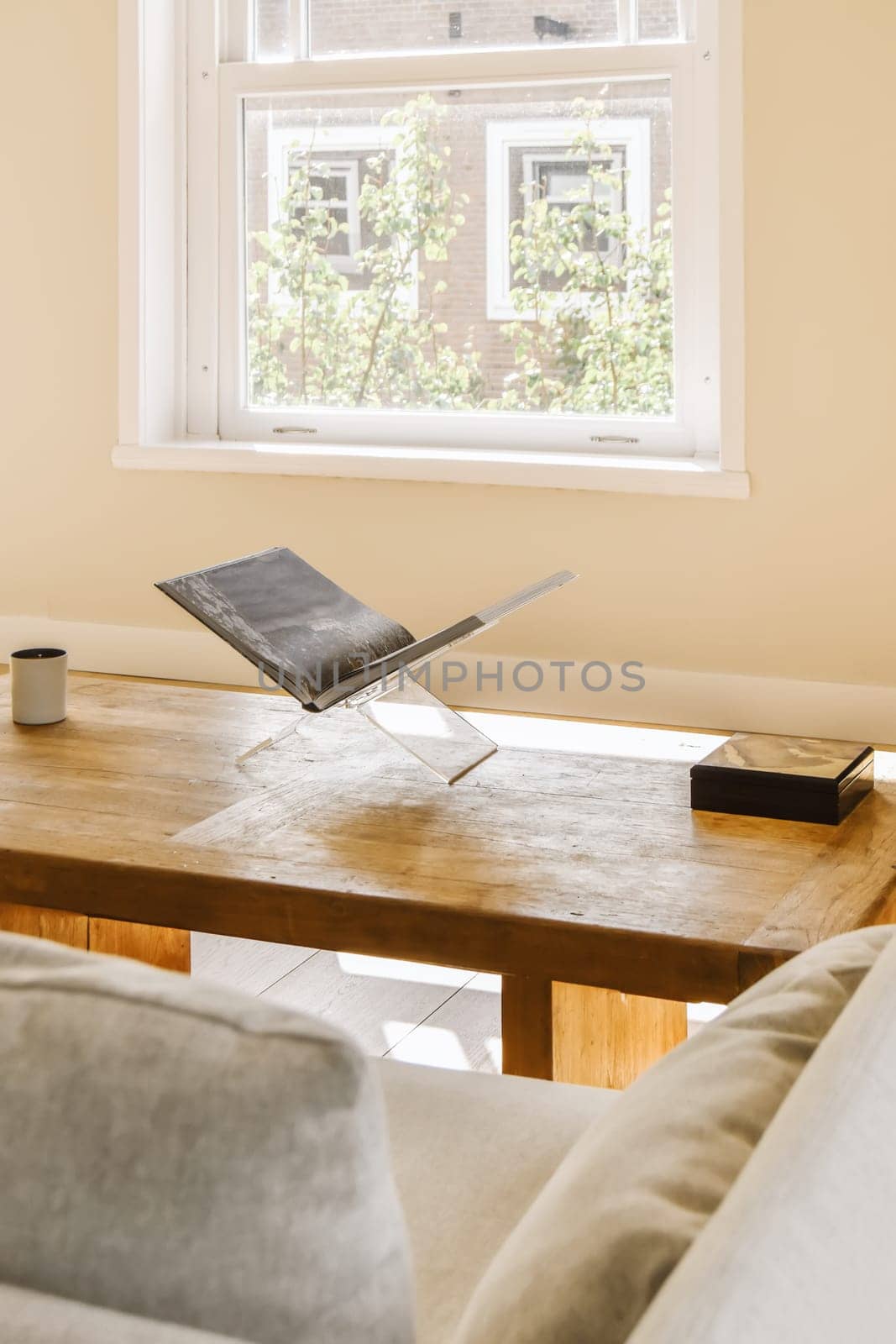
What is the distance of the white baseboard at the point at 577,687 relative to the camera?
3.55m

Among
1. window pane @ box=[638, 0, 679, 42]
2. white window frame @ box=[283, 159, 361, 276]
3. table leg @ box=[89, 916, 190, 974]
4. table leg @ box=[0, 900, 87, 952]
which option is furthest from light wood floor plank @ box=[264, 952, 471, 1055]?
window pane @ box=[638, 0, 679, 42]

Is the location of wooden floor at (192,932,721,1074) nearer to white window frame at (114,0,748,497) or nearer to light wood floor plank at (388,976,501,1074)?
light wood floor plank at (388,976,501,1074)

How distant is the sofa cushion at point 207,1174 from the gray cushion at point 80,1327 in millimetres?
12

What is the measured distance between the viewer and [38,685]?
218cm

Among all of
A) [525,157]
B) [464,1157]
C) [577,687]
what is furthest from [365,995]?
[525,157]

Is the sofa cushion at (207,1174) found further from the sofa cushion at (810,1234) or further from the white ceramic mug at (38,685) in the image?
the white ceramic mug at (38,685)

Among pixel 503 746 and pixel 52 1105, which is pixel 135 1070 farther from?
pixel 503 746

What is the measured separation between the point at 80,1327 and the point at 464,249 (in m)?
3.67

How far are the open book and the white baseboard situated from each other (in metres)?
1.58

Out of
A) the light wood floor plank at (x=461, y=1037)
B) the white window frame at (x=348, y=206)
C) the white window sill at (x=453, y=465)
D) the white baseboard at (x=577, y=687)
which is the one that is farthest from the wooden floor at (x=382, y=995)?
the white window frame at (x=348, y=206)

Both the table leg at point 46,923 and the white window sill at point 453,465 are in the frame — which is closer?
the table leg at point 46,923

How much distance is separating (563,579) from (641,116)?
206cm

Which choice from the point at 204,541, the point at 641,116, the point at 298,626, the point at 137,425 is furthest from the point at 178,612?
the point at 298,626

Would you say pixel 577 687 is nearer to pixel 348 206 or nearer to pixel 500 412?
pixel 500 412
